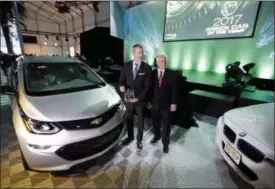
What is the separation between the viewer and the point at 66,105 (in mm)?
1585

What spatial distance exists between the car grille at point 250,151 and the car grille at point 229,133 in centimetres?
10

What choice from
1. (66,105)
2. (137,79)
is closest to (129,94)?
(137,79)

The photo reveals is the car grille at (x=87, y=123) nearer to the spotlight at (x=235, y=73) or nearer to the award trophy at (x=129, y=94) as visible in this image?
the award trophy at (x=129, y=94)

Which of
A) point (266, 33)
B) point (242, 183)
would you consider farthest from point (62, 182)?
point (266, 33)

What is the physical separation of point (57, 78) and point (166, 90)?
148 cm

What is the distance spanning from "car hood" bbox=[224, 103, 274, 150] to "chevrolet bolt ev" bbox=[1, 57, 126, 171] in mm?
1249

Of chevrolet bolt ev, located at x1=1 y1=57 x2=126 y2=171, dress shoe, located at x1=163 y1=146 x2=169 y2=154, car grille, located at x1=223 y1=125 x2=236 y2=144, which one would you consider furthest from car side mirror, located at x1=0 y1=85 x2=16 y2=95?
car grille, located at x1=223 y1=125 x2=236 y2=144

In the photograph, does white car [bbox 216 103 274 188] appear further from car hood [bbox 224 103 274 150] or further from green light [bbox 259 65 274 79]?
green light [bbox 259 65 274 79]

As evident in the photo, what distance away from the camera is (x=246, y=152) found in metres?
1.31

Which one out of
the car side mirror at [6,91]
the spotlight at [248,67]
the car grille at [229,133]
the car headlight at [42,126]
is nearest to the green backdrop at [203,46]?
the spotlight at [248,67]

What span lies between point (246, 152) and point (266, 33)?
4504mm

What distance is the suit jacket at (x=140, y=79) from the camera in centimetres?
184

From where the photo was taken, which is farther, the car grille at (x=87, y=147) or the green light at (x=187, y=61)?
the green light at (x=187, y=61)

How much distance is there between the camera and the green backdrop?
161 inches
